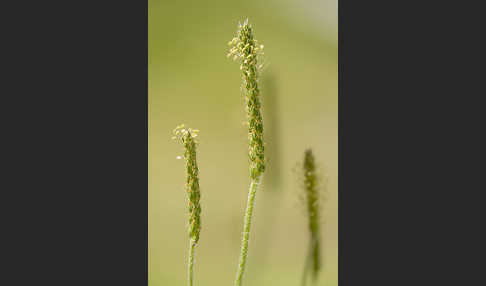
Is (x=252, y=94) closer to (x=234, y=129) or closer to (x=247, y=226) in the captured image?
(x=234, y=129)

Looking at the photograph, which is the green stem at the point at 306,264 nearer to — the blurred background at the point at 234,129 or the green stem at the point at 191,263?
the blurred background at the point at 234,129

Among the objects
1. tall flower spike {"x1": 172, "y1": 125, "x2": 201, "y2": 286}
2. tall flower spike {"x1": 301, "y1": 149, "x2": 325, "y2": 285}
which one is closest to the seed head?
tall flower spike {"x1": 172, "y1": 125, "x2": 201, "y2": 286}

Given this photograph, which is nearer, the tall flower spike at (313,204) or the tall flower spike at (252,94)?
the tall flower spike at (252,94)

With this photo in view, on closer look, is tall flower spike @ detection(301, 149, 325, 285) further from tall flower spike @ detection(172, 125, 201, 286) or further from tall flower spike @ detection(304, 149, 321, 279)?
tall flower spike @ detection(172, 125, 201, 286)

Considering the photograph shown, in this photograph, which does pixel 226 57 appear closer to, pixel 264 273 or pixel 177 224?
pixel 177 224

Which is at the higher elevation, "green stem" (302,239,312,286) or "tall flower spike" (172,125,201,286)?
"tall flower spike" (172,125,201,286)

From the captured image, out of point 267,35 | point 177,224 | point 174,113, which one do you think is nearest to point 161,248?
point 177,224

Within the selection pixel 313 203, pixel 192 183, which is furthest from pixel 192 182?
pixel 313 203

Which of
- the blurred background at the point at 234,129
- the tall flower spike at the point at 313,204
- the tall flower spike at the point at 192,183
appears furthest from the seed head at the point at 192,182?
the tall flower spike at the point at 313,204
